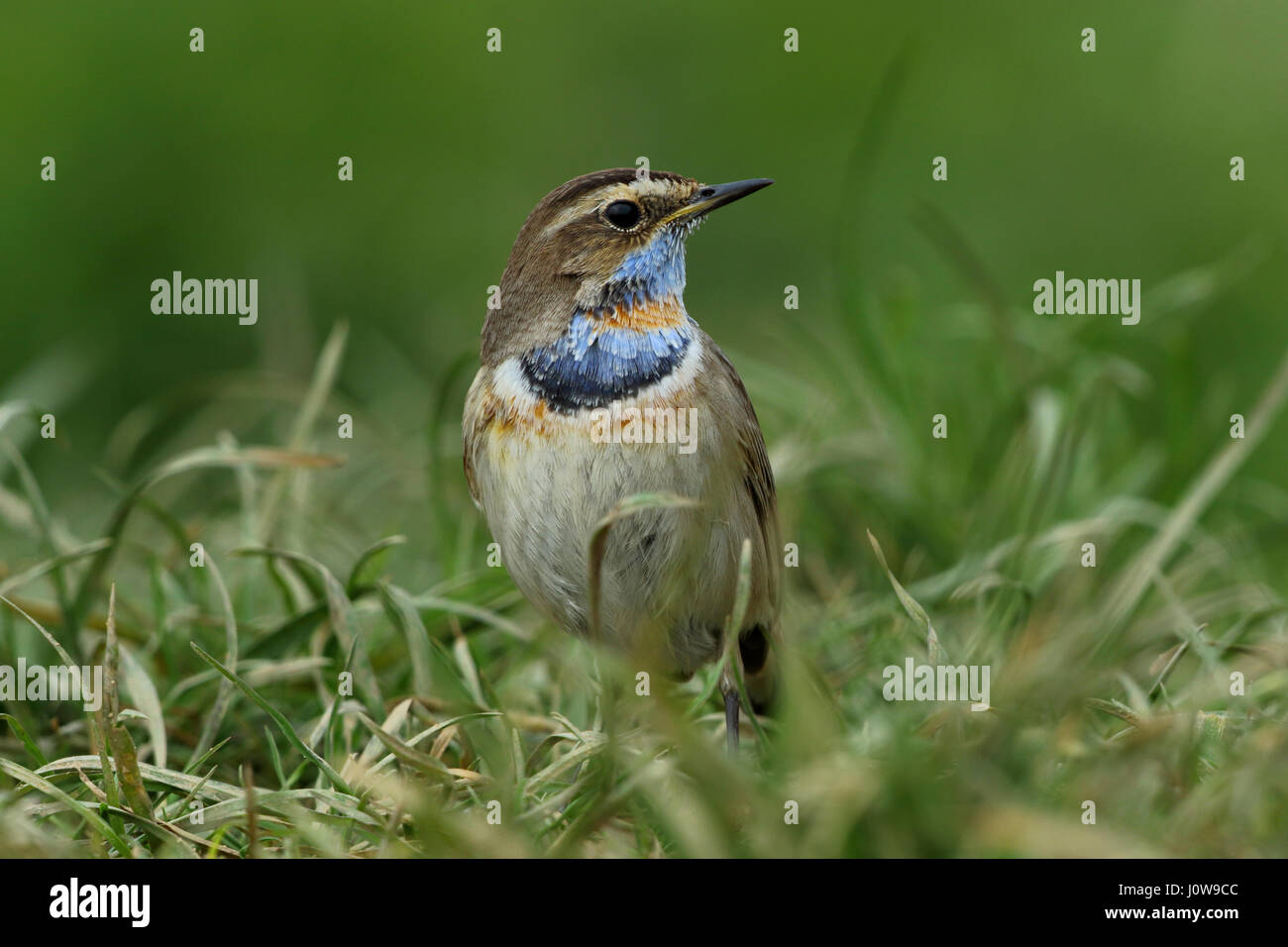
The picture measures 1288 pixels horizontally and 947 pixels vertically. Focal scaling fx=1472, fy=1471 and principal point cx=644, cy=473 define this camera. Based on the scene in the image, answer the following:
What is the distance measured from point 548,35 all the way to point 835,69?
81.4 inches

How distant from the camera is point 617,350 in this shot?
454 cm

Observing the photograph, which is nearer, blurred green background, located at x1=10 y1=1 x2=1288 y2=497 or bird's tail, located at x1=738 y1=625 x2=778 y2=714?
bird's tail, located at x1=738 y1=625 x2=778 y2=714

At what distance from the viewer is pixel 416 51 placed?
10203 millimetres

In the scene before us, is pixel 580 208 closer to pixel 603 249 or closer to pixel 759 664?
pixel 603 249

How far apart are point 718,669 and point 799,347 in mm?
4001

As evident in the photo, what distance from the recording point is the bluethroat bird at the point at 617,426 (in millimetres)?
4418

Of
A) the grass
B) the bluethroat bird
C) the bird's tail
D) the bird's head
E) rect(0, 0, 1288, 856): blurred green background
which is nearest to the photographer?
the grass

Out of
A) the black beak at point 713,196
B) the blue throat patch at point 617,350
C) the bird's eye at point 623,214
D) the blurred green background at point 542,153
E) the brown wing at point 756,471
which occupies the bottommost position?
the brown wing at point 756,471

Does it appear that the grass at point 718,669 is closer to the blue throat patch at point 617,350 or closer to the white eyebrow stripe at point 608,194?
the blue throat patch at point 617,350

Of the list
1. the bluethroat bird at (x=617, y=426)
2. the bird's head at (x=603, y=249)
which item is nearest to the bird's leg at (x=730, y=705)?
the bluethroat bird at (x=617, y=426)

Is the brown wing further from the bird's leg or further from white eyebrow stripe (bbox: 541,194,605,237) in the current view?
white eyebrow stripe (bbox: 541,194,605,237)

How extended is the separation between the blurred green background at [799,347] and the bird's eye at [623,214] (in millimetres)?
1234

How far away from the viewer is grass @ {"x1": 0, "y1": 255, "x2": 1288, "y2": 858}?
136 inches

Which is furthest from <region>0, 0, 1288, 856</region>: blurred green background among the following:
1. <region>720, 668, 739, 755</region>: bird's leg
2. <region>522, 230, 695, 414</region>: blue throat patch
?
<region>522, 230, 695, 414</region>: blue throat patch
